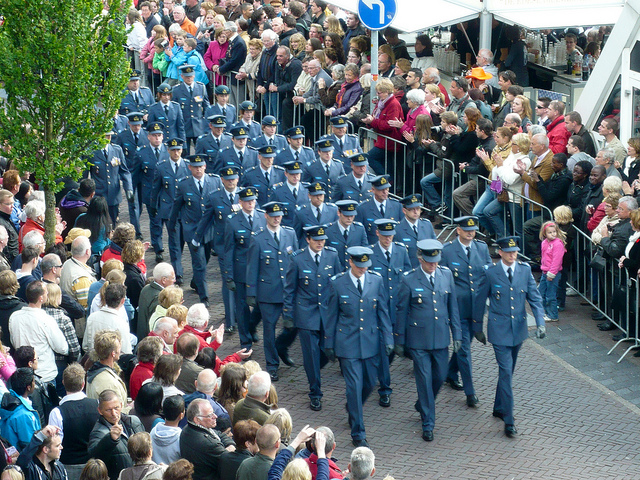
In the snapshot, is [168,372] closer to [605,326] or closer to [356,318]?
[356,318]

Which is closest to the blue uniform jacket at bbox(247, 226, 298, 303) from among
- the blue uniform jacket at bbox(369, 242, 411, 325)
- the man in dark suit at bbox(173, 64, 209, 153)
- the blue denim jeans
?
the blue uniform jacket at bbox(369, 242, 411, 325)

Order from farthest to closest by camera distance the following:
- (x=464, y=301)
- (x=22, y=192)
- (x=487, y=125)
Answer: (x=487, y=125) → (x=22, y=192) → (x=464, y=301)

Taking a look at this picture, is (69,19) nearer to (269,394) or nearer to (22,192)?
(22,192)

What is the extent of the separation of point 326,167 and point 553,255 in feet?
11.1

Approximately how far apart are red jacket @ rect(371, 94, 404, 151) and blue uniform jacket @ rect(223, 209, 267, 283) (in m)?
4.06

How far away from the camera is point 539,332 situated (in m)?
10.6

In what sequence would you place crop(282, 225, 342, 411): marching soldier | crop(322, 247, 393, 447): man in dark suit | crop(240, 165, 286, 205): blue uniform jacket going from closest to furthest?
crop(322, 247, 393, 447): man in dark suit → crop(282, 225, 342, 411): marching soldier → crop(240, 165, 286, 205): blue uniform jacket

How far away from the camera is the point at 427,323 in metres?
10.2

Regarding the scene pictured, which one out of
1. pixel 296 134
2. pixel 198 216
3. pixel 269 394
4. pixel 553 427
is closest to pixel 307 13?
pixel 296 134

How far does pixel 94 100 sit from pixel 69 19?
36.8 inches

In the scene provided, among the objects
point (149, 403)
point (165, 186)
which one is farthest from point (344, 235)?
point (149, 403)

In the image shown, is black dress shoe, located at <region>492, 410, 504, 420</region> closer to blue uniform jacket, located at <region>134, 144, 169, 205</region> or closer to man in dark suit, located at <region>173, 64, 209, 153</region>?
blue uniform jacket, located at <region>134, 144, 169, 205</region>

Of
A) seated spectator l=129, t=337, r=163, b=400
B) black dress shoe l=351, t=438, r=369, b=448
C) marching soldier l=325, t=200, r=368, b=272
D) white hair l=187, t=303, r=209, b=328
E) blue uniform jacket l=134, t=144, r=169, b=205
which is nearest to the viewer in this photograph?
seated spectator l=129, t=337, r=163, b=400

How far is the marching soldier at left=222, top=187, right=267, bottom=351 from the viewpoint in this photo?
12109mm
